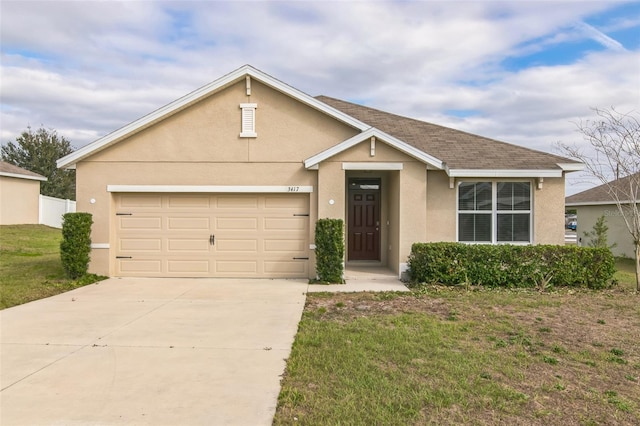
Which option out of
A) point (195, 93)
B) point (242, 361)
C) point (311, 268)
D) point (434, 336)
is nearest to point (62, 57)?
point (195, 93)

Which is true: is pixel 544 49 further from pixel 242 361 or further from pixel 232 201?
pixel 242 361

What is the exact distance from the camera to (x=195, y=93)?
11.5 metres

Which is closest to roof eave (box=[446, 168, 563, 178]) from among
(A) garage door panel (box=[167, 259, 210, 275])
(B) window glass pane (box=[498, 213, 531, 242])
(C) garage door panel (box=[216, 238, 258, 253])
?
(B) window glass pane (box=[498, 213, 531, 242])

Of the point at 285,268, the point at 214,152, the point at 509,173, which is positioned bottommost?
the point at 285,268

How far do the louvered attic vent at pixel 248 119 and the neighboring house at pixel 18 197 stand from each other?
56.0 feet

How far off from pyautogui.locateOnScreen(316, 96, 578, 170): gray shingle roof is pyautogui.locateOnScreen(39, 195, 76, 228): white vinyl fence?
19.3 m

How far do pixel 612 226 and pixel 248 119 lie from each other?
682 inches

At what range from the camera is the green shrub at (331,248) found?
35.3ft

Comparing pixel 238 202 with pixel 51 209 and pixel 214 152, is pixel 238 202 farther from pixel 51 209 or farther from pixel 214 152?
pixel 51 209

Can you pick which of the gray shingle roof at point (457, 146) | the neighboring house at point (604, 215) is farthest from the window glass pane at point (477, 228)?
the neighboring house at point (604, 215)

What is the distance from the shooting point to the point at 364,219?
1362 centimetres

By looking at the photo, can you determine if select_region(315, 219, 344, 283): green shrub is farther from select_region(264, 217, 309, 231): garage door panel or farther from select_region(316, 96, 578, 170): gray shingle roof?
select_region(316, 96, 578, 170): gray shingle roof

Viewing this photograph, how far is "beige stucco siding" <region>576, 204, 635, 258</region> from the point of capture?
18.7m

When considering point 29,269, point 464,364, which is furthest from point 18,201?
point 464,364
